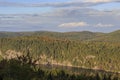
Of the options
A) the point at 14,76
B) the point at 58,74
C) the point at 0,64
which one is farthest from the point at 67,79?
the point at 14,76

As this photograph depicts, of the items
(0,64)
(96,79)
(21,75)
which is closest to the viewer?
(21,75)

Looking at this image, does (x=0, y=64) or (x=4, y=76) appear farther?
(x=0, y=64)

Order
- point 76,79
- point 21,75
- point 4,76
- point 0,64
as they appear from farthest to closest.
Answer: point 76,79 < point 0,64 < point 21,75 < point 4,76

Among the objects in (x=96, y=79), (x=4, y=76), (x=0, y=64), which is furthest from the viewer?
(x=96, y=79)

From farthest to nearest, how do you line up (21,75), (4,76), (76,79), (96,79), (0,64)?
(96,79) → (76,79) → (0,64) → (21,75) → (4,76)

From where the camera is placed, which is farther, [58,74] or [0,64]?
[58,74]

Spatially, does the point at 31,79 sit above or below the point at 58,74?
above

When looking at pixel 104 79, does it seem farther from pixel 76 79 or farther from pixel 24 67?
pixel 24 67

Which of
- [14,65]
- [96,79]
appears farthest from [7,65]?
[96,79]

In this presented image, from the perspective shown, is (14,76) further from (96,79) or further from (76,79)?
(96,79)
